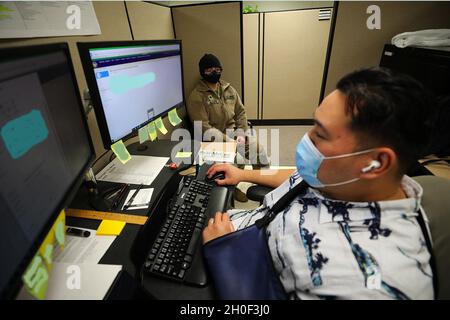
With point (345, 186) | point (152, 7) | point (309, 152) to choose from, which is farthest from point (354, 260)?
point (152, 7)

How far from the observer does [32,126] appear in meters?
0.49

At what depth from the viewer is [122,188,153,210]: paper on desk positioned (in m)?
0.82

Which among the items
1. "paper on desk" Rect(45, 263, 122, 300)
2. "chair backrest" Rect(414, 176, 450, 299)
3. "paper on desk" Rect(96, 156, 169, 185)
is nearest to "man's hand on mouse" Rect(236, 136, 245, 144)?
"paper on desk" Rect(96, 156, 169, 185)

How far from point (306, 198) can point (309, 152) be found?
0.54 ft

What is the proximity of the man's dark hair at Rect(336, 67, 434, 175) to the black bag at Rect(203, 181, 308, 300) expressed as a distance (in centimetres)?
42

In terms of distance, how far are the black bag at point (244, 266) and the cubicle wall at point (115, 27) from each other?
757mm

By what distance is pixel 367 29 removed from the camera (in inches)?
59.1

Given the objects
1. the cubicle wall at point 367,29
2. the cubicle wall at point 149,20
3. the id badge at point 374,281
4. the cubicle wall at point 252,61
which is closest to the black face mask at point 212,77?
the cubicle wall at point 149,20

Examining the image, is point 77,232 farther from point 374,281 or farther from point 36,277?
point 374,281

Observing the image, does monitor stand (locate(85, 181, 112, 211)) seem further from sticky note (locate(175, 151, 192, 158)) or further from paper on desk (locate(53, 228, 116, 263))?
sticky note (locate(175, 151, 192, 158))

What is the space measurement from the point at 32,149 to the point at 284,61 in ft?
11.0
